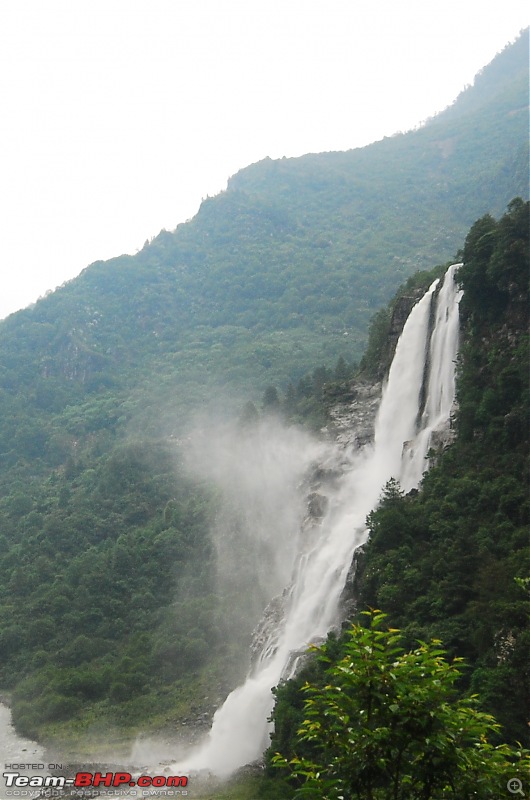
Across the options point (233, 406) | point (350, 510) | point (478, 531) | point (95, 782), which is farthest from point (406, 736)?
point (233, 406)

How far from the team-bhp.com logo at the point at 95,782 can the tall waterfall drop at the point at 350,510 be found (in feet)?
5.65

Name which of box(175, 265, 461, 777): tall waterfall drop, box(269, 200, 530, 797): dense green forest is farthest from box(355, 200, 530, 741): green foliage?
box(175, 265, 461, 777): tall waterfall drop

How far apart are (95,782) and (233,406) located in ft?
193

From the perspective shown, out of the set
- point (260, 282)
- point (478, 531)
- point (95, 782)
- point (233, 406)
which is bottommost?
point (95, 782)

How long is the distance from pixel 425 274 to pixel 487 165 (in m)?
99.9

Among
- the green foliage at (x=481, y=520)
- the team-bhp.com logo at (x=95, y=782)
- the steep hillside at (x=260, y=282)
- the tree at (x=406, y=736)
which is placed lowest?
the team-bhp.com logo at (x=95, y=782)

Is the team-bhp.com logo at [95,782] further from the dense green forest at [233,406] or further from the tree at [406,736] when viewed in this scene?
the tree at [406,736]

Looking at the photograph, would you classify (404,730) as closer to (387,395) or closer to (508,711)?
(508,711)

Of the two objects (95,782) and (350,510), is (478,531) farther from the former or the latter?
(95,782)

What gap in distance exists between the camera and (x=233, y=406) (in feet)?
286

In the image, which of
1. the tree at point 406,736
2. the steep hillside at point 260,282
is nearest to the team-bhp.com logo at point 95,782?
the tree at point 406,736

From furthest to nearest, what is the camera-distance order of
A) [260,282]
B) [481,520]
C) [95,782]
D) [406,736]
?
[260,282] → [95,782] → [481,520] → [406,736]

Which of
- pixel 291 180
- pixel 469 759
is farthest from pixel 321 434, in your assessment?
pixel 291 180

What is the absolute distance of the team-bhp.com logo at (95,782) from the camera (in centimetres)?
2815
